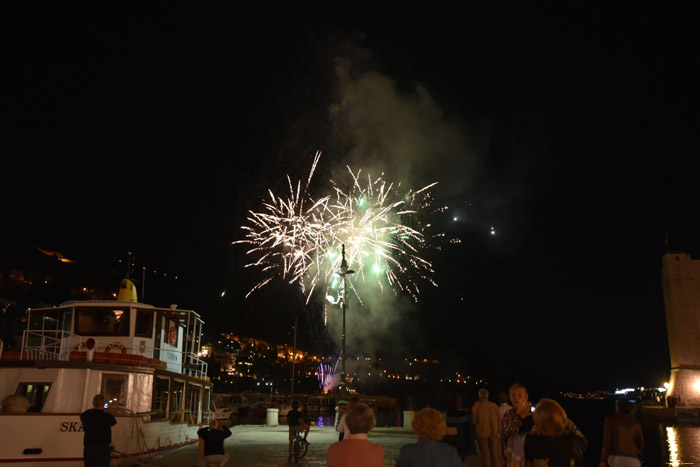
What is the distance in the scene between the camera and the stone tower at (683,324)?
50438mm

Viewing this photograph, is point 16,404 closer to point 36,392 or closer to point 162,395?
point 36,392

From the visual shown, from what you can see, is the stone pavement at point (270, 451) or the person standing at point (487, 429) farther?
the stone pavement at point (270, 451)

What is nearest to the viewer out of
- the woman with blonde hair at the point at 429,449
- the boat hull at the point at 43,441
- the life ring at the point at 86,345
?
the woman with blonde hair at the point at 429,449

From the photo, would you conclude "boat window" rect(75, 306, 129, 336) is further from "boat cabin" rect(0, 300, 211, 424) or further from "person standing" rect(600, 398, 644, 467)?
"person standing" rect(600, 398, 644, 467)

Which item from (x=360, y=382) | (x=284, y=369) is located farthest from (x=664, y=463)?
(x=360, y=382)

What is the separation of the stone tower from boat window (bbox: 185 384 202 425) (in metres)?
45.1

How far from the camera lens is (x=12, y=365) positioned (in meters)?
15.0

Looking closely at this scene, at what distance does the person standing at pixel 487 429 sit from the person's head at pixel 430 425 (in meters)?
5.42

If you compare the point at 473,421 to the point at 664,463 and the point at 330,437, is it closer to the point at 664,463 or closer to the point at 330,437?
the point at 330,437

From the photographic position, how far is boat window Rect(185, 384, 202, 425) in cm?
2179

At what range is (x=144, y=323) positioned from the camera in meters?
19.4

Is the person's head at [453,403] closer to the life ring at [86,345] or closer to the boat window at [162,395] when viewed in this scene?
the boat window at [162,395]

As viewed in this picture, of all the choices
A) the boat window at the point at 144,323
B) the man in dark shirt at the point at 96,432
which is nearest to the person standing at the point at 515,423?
the man in dark shirt at the point at 96,432

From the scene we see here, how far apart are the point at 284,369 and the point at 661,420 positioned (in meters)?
80.5
